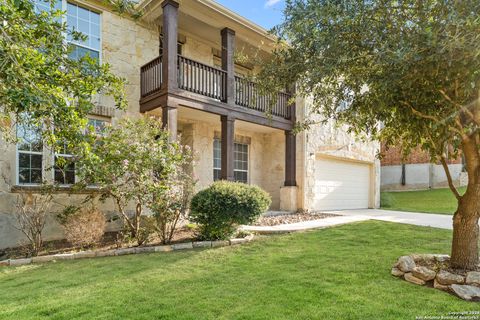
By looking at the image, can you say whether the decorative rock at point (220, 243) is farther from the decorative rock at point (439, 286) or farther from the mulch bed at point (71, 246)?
the decorative rock at point (439, 286)

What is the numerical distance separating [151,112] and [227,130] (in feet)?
8.12

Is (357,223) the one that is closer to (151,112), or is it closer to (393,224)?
(393,224)

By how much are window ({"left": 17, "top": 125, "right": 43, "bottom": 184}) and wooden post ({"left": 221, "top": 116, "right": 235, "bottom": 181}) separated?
190 inches

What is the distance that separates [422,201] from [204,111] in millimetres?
13405

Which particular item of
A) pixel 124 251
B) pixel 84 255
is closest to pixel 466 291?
pixel 124 251

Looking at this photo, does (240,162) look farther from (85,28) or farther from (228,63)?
(85,28)

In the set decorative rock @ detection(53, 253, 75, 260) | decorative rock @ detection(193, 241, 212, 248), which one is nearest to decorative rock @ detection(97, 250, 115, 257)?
decorative rock @ detection(53, 253, 75, 260)

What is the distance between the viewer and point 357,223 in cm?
938

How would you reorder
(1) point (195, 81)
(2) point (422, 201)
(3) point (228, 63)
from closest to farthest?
(1) point (195, 81), (3) point (228, 63), (2) point (422, 201)

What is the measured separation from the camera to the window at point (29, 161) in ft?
24.9

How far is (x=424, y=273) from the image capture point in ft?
14.0

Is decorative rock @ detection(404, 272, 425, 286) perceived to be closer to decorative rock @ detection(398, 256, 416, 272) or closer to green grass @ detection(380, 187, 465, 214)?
decorative rock @ detection(398, 256, 416, 272)

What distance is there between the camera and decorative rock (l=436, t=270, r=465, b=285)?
13.2 ft

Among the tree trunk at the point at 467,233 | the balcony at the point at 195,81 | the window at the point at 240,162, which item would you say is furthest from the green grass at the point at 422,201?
the tree trunk at the point at 467,233
